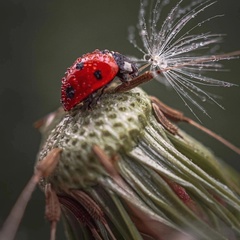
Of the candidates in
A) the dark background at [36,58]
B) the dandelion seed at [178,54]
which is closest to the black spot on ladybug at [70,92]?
the dandelion seed at [178,54]

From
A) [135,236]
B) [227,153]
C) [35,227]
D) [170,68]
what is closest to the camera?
[135,236]

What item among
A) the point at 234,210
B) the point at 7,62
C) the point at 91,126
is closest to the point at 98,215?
the point at 91,126

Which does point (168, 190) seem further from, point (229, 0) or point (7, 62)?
point (7, 62)

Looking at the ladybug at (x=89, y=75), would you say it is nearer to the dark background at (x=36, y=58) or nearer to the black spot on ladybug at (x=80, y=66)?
the black spot on ladybug at (x=80, y=66)

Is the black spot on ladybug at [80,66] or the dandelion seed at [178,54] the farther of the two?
the dandelion seed at [178,54]

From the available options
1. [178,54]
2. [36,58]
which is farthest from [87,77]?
[36,58]

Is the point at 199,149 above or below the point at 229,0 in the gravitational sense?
below
